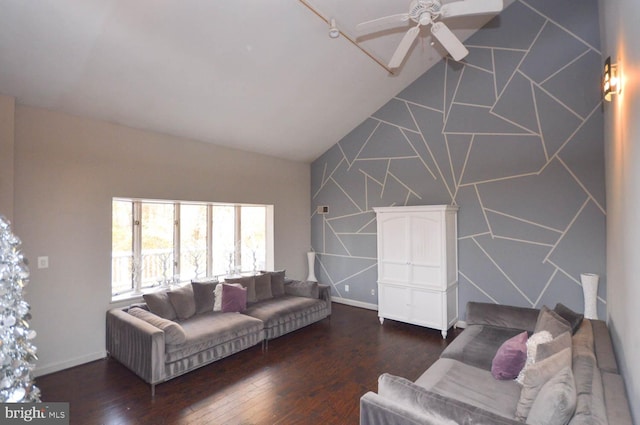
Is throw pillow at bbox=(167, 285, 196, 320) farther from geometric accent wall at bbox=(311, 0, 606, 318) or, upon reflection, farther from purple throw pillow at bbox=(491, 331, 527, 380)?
purple throw pillow at bbox=(491, 331, 527, 380)

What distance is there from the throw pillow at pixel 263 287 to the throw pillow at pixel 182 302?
97 cm

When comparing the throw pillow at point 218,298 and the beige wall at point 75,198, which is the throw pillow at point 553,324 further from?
the beige wall at point 75,198

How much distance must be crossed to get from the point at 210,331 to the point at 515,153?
4533 mm

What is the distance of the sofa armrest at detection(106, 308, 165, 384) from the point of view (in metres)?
2.94

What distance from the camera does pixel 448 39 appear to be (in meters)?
2.61

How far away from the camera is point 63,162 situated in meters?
3.42

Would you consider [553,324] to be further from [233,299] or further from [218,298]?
[218,298]

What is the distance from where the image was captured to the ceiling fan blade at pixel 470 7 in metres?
2.21

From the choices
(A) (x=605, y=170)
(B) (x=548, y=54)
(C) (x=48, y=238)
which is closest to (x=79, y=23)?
(C) (x=48, y=238)

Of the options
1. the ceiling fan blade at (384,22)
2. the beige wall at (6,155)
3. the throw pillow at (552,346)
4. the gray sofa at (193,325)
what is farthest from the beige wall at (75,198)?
the throw pillow at (552,346)

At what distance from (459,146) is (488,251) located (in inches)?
63.8

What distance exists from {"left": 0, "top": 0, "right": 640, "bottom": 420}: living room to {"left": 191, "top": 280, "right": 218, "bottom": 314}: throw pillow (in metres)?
0.97

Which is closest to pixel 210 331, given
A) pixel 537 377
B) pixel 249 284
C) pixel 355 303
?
pixel 249 284

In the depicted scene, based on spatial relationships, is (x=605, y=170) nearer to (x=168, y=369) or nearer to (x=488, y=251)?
(x=488, y=251)
